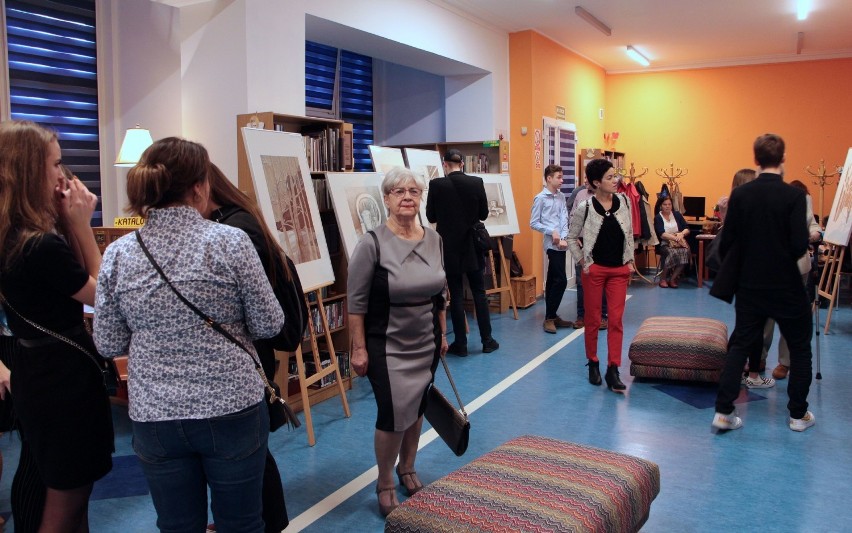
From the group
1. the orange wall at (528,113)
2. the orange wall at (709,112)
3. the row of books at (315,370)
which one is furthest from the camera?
the orange wall at (709,112)

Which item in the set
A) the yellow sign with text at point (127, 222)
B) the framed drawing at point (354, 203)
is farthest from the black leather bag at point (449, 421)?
the yellow sign with text at point (127, 222)

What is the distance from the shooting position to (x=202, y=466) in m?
1.86

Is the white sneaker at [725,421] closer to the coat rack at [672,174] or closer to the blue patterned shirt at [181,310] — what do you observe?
the blue patterned shirt at [181,310]

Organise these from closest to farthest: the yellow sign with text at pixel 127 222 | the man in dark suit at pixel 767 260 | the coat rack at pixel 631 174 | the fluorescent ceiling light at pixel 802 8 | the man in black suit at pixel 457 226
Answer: the man in dark suit at pixel 767 260 < the yellow sign with text at pixel 127 222 < the man in black suit at pixel 457 226 < the fluorescent ceiling light at pixel 802 8 < the coat rack at pixel 631 174

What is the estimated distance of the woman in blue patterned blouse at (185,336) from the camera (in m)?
1.74

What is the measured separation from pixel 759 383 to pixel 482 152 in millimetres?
4583

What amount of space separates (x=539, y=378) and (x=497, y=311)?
2.79 metres

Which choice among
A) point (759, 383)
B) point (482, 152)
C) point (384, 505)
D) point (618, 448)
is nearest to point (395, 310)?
point (384, 505)

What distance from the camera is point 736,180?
188 inches

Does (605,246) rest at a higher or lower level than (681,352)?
higher

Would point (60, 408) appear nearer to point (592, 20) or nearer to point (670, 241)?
point (592, 20)

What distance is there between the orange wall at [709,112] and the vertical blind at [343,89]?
2.44 meters

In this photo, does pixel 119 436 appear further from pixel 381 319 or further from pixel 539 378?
pixel 539 378

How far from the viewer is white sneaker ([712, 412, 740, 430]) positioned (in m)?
4.14
